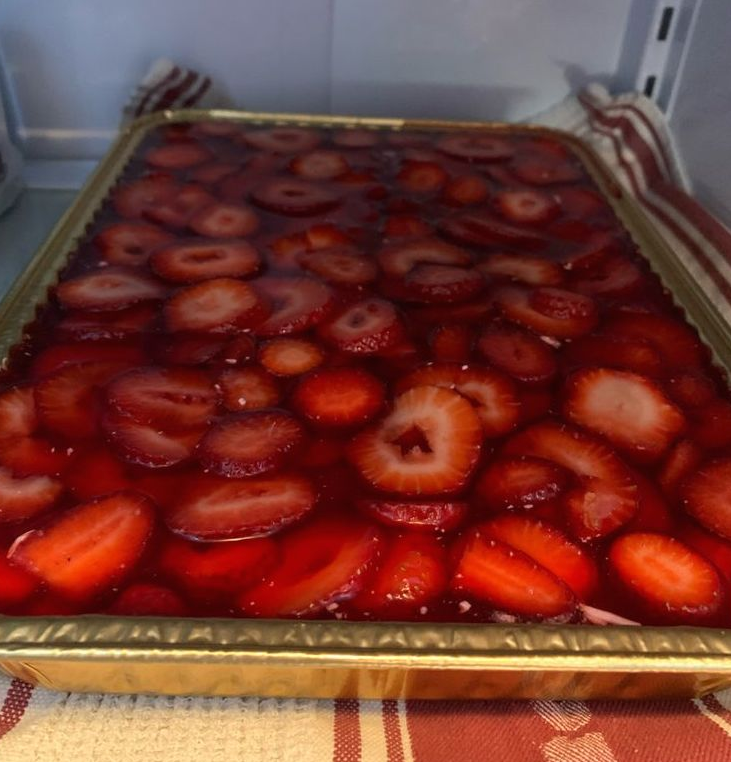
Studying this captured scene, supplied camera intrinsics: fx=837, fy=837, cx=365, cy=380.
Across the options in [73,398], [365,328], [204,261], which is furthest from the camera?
[204,261]

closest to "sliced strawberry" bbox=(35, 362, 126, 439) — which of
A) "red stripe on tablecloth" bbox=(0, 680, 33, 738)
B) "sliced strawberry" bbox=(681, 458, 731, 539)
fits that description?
"red stripe on tablecloth" bbox=(0, 680, 33, 738)

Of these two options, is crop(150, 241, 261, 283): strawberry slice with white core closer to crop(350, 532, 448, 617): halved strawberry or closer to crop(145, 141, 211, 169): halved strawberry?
crop(145, 141, 211, 169): halved strawberry

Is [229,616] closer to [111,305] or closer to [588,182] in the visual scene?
[111,305]

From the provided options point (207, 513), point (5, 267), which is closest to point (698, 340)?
point (207, 513)

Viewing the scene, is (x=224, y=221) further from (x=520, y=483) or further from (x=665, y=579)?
(x=665, y=579)

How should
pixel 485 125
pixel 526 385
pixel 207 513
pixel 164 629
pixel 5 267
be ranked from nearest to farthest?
pixel 164 629
pixel 207 513
pixel 526 385
pixel 5 267
pixel 485 125

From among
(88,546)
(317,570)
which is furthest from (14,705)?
(317,570)

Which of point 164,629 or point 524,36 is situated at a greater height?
point 524,36
